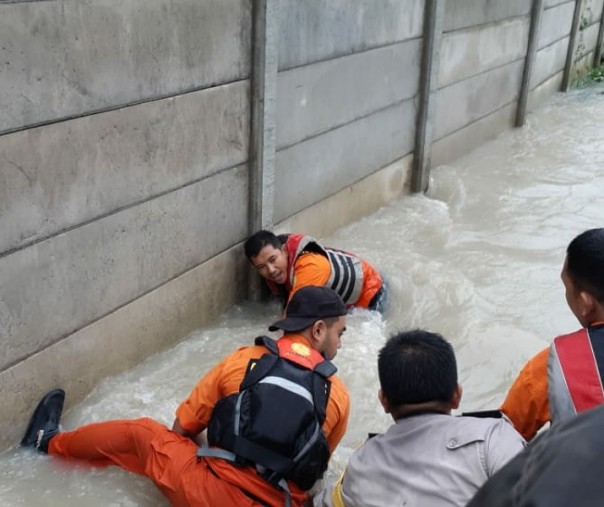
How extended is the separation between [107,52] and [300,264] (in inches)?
68.2

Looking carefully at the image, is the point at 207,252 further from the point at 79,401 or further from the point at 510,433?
the point at 510,433

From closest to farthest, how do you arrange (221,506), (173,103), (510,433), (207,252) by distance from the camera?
(510,433) < (221,506) < (173,103) < (207,252)

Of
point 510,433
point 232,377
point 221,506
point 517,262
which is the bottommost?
point 517,262

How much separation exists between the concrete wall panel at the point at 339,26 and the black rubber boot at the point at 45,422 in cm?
268

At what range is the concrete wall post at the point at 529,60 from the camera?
10.6m

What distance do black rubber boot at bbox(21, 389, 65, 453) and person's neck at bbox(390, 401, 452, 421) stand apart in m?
2.04

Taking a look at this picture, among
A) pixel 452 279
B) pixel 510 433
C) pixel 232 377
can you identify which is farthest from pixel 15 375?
pixel 452 279

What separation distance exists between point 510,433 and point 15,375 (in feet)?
7.85

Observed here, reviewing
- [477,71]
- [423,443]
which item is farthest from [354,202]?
[423,443]

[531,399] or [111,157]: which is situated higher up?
[111,157]

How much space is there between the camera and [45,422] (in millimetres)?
3701

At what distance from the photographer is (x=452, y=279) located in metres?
5.77

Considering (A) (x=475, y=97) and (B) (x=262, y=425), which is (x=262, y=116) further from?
(A) (x=475, y=97)

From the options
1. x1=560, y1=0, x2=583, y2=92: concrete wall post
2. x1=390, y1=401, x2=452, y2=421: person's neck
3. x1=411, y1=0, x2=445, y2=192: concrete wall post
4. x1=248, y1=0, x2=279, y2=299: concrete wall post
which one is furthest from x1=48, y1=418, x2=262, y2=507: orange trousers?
x1=560, y1=0, x2=583, y2=92: concrete wall post
